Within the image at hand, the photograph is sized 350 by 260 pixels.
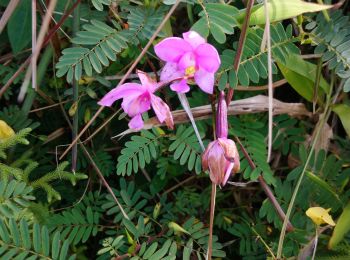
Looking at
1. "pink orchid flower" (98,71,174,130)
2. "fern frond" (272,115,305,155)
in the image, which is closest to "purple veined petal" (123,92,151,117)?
"pink orchid flower" (98,71,174,130)

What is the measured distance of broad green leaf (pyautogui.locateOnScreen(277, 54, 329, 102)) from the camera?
1.32 m

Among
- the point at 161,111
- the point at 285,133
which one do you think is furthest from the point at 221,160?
the point at 285,133

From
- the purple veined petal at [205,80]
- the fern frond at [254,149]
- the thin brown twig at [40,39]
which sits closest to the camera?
the thin brown twig at [40,39]

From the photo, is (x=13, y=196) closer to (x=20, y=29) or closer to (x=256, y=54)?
(x=20, y=29)

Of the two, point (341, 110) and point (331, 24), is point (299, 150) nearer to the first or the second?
point (341, 110)

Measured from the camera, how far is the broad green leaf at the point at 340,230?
1276 millimetres

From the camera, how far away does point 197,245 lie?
4.37 ft

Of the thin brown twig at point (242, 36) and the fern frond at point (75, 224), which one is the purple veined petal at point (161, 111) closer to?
the thin brown twig at point (242, 36)

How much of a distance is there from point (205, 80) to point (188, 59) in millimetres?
53

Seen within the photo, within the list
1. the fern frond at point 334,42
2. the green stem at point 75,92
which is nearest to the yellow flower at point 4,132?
the green stem at point 75,92

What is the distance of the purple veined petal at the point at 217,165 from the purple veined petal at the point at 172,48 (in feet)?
0.61

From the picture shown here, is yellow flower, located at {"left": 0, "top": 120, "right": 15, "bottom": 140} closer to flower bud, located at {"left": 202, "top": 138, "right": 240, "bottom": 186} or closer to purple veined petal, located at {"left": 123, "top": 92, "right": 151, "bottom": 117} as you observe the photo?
purple veined petal, located at {"left": 123, "top": 92, "right": 151, "bottom": 117}

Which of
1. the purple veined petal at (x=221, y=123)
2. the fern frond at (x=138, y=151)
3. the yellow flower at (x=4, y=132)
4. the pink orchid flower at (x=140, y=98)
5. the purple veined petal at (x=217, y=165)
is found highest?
the pink orchid flower at (x=140, y=98)

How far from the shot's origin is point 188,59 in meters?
1.01
